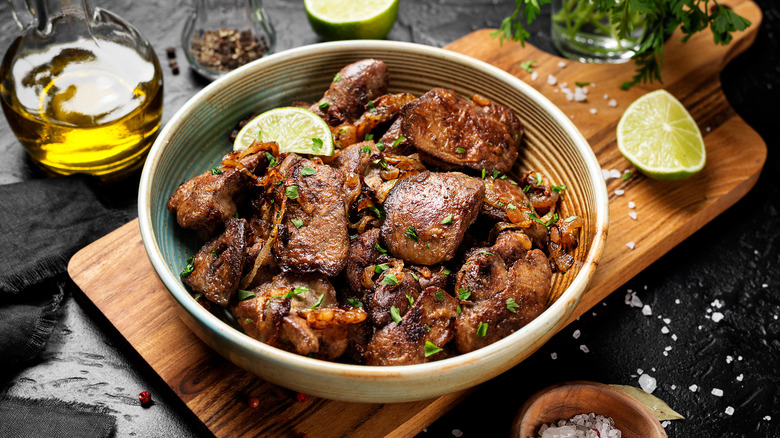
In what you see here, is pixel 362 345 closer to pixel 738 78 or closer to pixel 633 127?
pixel 633 127

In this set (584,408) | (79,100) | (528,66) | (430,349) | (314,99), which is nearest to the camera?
(430,349)

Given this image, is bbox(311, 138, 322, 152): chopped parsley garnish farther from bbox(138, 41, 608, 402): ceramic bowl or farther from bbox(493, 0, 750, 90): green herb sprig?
bbox(493, 0, 750, 90): green herb sprig

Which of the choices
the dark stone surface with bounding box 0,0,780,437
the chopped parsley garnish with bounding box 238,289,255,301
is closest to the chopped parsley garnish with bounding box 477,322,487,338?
the dark stone surface with bounding box 0,0,780,437

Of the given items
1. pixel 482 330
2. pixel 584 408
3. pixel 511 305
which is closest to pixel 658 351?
pixel 584 408

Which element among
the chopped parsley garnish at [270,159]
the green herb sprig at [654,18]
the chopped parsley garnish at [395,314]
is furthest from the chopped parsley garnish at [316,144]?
the green herb sprig at [654,18]

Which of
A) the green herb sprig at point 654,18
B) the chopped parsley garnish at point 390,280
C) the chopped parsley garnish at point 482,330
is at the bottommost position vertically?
the chopped parsley garnish at point 482,330

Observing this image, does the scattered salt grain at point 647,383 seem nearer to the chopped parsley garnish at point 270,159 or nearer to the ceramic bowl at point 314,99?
the ceramic bowl at point 314,99

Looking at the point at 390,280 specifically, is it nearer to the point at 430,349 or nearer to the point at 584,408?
the point at 430,349
